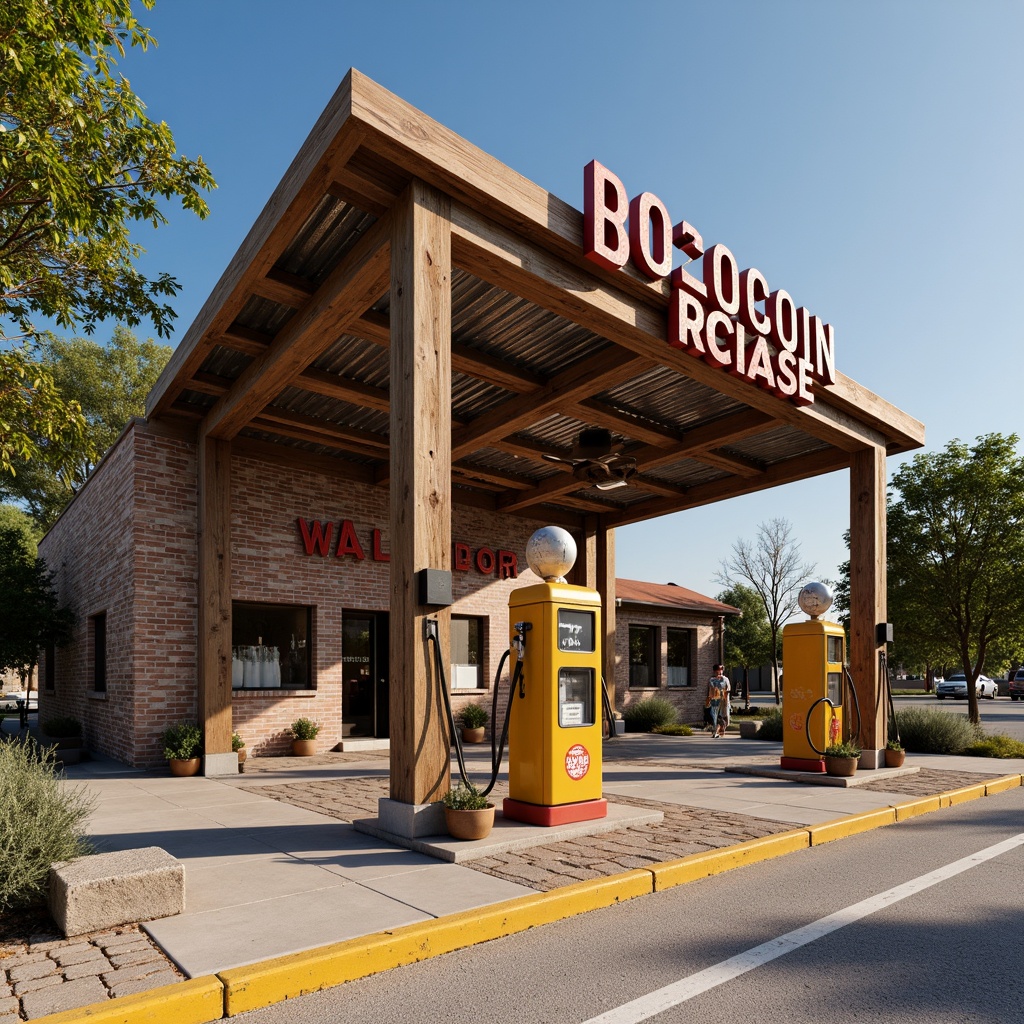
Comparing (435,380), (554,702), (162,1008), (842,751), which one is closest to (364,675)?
(842,751)

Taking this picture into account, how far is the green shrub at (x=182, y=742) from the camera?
1081cm

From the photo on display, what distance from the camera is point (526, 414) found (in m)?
11.4

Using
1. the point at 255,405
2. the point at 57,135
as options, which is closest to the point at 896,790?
the point at 255,405

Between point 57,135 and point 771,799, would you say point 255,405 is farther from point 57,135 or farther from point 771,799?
point 771,799

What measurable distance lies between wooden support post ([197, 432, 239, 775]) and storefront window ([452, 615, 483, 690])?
5396mm

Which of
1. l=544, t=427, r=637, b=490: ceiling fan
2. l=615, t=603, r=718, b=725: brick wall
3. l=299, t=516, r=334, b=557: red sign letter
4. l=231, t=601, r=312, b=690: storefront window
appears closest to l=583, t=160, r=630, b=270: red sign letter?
l=544, t=427, r=637, b=490: ceiling fan

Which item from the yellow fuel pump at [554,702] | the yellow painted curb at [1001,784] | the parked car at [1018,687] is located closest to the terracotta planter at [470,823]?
the yellow fuel pump at [554,702]

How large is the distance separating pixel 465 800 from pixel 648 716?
14162 millimetres

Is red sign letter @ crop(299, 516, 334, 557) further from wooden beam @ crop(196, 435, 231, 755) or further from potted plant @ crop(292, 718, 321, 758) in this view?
potted plant @ crop(292, 718, 321, 758)

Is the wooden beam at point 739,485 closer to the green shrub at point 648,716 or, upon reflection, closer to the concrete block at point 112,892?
the green shrub at point 648,716

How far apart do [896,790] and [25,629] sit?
14.4 metres

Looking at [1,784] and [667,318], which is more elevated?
[667,318]

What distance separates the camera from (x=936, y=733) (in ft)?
47.4

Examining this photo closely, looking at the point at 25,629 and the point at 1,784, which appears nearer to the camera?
the point at 1,784
